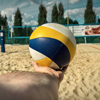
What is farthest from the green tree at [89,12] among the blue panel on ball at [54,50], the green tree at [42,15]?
the blue panel on ball at [54,50]

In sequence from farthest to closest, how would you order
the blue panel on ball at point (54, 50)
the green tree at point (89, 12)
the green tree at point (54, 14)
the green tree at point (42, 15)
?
the green tree at point (54, 14) → the green tree at point (42, 15) → the green tree at point (89, 12) → the blue panel on ball at point (54, 50)

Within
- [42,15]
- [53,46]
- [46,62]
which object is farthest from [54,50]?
[42,15]

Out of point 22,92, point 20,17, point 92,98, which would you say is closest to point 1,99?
point 22,92

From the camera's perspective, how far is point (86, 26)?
Result: 1380 cm

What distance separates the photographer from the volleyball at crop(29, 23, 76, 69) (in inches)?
61.1

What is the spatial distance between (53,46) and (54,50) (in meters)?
0.06

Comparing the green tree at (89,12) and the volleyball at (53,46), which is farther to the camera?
the green tree at (89,12)

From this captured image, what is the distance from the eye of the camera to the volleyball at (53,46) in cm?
155

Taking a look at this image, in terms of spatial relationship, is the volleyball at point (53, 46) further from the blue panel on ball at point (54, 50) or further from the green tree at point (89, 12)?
the green tree at point (89, 12)

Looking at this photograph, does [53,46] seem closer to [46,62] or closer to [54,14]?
[46,62]

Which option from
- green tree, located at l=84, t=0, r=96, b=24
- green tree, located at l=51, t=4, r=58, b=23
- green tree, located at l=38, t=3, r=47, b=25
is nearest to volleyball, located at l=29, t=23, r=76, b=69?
green tree, located at l=84, t=0, r=96, b=24

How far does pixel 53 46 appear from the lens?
61.4 inches

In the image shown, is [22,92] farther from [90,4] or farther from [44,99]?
[90,4]

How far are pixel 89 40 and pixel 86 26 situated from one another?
10.3 ft
